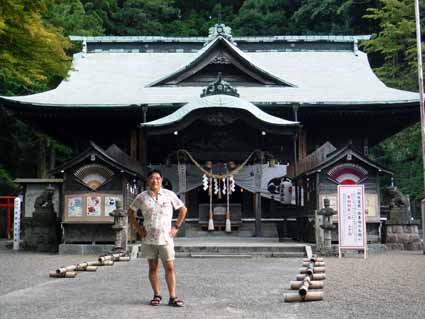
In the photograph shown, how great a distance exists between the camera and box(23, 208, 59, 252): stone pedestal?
50.5 feet

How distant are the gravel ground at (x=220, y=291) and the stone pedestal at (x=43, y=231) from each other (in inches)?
156

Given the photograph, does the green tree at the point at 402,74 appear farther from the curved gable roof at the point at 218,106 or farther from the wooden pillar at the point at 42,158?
the wooden pillar at the point at 42,158

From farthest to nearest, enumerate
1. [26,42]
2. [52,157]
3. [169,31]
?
1. [169,31]
2. [52,157]
3. [26,42]

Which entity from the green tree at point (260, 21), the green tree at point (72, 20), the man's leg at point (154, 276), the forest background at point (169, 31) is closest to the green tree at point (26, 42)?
the forest background at point (169, 31)

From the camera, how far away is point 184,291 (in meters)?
7.16

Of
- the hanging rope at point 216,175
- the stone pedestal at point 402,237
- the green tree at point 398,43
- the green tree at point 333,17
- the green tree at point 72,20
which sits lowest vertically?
the stone pedestal at point 402,237

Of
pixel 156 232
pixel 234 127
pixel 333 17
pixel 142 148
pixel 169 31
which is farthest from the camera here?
pixel 169 31

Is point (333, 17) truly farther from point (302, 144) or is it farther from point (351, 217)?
point (351, 217)

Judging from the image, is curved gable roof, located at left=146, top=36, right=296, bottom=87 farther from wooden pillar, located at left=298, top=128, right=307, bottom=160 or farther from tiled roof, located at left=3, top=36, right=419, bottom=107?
wooden pillar, located at left=298, top=128, right=307, bottom=160

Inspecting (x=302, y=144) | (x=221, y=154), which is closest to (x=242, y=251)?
(x=221, y=154)

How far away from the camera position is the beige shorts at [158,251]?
5.99m

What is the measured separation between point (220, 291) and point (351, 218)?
6562mm

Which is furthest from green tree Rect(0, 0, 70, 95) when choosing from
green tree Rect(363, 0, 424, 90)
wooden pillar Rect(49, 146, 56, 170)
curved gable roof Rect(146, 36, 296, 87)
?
wooden pillar Rect(49, 146, 56, 170)

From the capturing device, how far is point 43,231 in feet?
50.8
